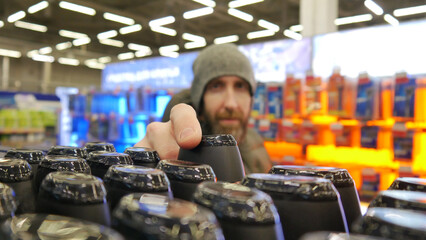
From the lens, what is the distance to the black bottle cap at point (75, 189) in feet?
1.29

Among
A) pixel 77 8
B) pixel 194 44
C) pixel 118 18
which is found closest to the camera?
pixel 77 8

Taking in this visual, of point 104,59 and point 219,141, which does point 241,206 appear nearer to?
point 219,141

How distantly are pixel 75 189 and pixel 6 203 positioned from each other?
70 mm

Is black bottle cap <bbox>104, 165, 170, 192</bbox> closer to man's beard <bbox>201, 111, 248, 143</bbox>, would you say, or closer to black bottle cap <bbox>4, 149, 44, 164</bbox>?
black bottle cap <bbox>4, 149, 44, 164</bbox>

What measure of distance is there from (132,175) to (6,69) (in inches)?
686

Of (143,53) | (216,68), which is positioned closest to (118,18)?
(143,53)

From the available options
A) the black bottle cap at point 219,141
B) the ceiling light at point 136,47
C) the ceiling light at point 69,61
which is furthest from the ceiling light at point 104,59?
the black bottle cap at point 219,141

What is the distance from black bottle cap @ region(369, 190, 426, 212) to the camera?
0.42m

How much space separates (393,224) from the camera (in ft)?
1.09

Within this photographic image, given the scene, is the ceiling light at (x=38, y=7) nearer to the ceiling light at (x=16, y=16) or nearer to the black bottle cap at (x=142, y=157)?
the ceiling light at (x=16, y=16)

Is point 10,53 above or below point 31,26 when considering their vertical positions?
below

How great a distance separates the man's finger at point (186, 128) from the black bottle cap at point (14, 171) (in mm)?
294

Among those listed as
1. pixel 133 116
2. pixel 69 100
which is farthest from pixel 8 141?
pixel 133 116

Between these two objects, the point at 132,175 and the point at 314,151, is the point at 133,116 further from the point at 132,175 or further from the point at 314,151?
the point at 132,175
